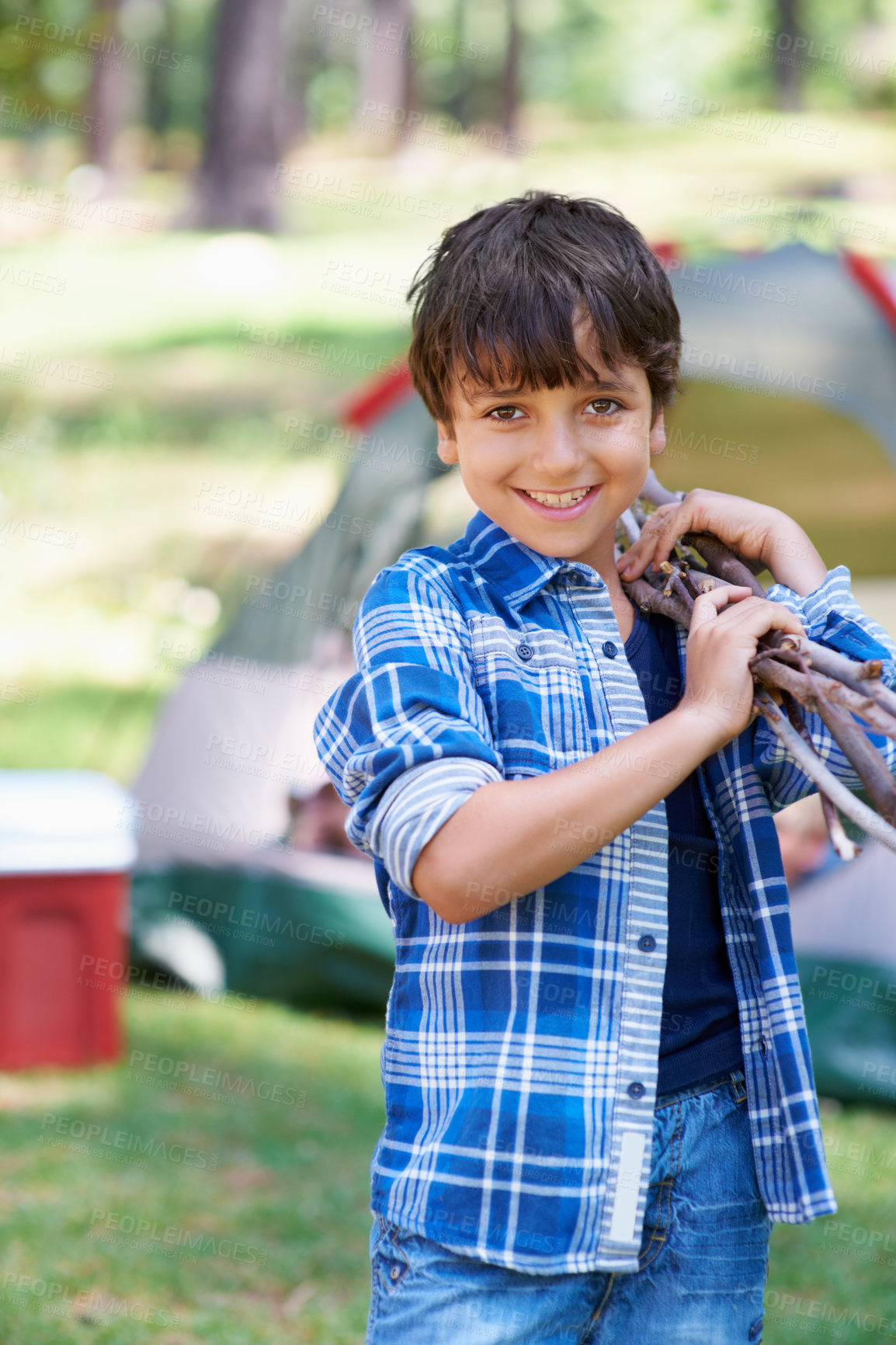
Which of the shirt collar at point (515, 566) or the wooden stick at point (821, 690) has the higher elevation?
the shirt collar at point (515, 566)

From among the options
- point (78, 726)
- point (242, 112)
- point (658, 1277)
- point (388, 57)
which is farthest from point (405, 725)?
point (388, 57)

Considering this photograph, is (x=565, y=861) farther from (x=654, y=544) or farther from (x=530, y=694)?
(x=654, y=544)

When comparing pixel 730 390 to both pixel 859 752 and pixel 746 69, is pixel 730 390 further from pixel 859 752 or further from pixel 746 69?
pixel 746 69

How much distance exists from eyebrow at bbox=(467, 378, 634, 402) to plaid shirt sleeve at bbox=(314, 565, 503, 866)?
171 millimetres

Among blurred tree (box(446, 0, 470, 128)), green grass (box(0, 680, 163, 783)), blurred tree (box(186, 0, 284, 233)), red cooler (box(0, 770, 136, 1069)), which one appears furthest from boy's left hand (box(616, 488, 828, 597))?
blurred tree (box(446, 0, 470, 128))

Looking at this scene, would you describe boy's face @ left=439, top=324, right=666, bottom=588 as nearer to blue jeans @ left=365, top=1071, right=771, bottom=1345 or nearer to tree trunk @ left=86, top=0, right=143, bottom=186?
blue jeans @ left=365, top=1071, right=771, bottom=1345

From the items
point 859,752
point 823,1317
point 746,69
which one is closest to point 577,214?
point 859,752

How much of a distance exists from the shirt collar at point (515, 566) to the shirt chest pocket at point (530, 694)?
4 cm

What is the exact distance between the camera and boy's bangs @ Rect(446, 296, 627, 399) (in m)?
1.25

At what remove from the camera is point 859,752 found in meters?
1.15

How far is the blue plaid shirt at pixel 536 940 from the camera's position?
1166 millimetres

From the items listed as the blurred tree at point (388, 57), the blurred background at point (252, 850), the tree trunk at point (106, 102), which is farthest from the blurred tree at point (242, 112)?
the blurred tree at point (388, 57)

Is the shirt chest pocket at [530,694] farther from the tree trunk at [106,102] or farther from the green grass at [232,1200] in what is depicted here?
the tree trunk at [106,102]

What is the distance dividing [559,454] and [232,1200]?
2295 millimetres
